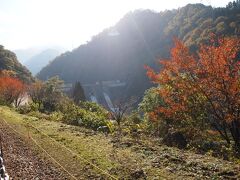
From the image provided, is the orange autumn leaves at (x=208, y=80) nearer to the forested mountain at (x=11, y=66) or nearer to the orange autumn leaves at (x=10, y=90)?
the orange autumn leaves at (x=10, y=90)

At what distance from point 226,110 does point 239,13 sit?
107 m

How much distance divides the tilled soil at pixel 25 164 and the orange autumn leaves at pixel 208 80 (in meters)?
10.5

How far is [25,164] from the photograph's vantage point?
14.6 meters

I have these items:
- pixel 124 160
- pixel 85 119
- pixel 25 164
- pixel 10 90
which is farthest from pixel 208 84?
pixel 10 90

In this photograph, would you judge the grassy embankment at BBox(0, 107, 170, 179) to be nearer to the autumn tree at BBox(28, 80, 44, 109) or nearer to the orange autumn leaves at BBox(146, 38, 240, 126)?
the orange autumn leaves at BBox(146, 38, 240, 126)

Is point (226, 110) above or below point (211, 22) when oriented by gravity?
below

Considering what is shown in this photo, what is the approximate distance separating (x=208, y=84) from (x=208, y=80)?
0.96ft

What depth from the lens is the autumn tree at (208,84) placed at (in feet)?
64.7

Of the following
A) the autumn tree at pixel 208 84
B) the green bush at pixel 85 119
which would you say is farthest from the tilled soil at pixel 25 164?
the autumn tree at pixel 208 84

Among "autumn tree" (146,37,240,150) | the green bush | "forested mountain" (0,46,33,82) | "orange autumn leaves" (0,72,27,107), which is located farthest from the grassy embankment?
"forested mountain" (0,46,33,82)

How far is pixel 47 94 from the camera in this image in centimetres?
5728

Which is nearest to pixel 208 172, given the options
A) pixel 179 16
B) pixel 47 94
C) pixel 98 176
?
pixel 98 176

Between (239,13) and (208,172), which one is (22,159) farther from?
(239,13)

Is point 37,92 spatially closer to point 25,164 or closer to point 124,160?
point 25,164
